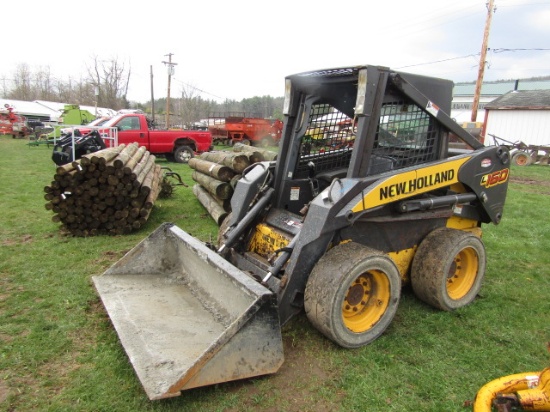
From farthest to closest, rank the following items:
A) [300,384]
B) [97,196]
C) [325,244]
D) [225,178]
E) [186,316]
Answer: [225,178] < [97,196] < [186,316] < [325,244] < [300,384]

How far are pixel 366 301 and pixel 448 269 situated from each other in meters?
0.95

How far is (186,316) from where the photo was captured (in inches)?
146

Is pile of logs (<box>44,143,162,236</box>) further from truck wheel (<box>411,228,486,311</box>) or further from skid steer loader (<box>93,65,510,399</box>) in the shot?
truck wheel (<box>411,228,486,311</box>)

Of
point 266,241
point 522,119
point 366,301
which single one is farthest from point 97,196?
point 522,119

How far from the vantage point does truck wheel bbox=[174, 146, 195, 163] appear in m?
17.3

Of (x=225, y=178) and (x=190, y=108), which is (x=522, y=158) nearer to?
(x=225, y=178)

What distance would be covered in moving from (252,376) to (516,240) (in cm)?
566

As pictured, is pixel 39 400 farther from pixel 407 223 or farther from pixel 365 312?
pixel 407 223

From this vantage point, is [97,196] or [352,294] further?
[97,196]

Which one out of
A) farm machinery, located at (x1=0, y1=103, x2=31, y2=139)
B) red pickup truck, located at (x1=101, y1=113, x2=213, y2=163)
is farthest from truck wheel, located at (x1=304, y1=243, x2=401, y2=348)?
farm machinery, located at (x1=0, y1=103, x2=31, y2=139)

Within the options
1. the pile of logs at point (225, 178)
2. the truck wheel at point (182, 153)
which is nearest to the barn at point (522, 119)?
the truck wheel at point (182, 153)

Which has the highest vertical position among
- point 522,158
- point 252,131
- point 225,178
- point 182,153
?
point 252,131

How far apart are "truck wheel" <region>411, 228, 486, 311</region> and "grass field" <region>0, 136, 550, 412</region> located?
157 mm

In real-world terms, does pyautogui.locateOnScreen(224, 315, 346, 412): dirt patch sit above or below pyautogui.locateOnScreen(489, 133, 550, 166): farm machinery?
below
